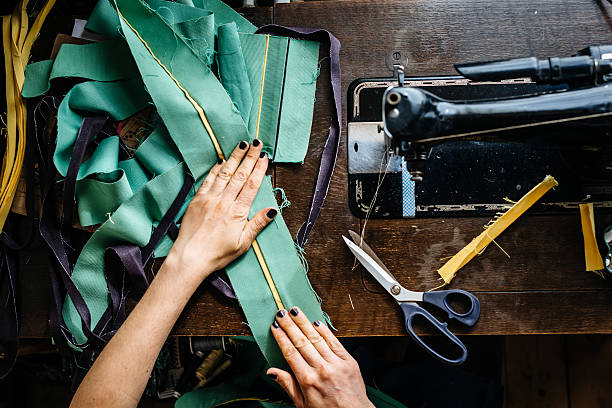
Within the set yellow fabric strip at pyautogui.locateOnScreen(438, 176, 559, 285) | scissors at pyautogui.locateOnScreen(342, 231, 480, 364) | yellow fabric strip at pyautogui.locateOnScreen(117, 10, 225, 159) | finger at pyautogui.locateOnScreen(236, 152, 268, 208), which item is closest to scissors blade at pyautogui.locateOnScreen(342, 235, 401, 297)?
scissors at pyautogui.locateOnScreen(342, 231, 480, 364)

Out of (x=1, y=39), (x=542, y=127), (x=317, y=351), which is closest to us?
(x=542, y=127)

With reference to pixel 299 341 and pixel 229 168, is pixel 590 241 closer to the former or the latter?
pixel 299 341

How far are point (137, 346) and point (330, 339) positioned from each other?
1.16ft

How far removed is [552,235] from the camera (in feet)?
3.26

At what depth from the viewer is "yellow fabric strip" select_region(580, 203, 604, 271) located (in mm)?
977

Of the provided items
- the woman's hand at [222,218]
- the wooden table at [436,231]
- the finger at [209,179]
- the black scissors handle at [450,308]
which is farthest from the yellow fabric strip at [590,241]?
the finger at [209,179]

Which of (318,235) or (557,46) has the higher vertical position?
(557,46)

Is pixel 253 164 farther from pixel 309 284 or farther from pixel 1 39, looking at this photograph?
pixel 1 39

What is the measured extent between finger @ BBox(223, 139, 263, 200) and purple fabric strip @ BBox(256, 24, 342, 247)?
130 mm

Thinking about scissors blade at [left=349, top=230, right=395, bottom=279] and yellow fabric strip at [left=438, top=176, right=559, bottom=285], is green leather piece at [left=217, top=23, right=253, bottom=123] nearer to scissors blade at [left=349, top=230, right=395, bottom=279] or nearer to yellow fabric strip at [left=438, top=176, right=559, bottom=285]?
scissors blade at [left=349, top=230, right=395, bottom=279]

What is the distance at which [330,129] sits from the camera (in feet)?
3.39

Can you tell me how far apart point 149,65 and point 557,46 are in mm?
793

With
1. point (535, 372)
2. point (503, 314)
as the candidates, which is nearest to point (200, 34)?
point (503, 314)

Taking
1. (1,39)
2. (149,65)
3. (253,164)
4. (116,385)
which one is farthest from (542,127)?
(1,39)
